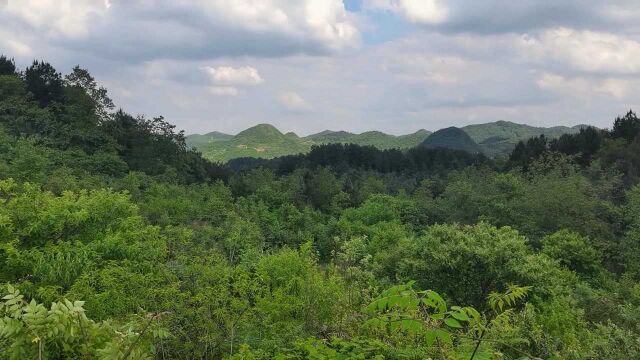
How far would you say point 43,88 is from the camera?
54.6m

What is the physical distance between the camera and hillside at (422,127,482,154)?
177 meters

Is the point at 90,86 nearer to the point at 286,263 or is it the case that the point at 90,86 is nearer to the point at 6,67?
the point at 6,67

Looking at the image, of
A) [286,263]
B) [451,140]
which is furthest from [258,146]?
A: [286,263]

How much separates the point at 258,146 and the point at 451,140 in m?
71.5

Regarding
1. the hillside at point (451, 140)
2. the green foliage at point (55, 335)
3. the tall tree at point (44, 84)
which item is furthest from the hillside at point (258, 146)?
the green foliage at point (55, 335)

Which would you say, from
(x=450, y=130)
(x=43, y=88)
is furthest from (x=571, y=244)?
(x=450, y=130)

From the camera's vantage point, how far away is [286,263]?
547 inches

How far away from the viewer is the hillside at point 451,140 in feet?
581

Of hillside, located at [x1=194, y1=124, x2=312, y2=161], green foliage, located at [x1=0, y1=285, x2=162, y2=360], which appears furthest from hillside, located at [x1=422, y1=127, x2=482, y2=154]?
green foliage, located at [x1=0, y1=285, x2=162, y2=360]

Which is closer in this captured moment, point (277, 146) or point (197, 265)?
point (197, 265)

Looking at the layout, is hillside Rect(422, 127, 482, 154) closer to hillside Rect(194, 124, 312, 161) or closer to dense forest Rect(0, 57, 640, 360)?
hillside Rect(194, 124, 312, 161)

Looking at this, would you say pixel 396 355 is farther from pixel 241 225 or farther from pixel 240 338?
pixel 241 225

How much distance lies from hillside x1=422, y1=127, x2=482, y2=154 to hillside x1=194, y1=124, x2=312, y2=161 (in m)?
47.0

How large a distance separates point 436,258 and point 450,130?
185662mm
